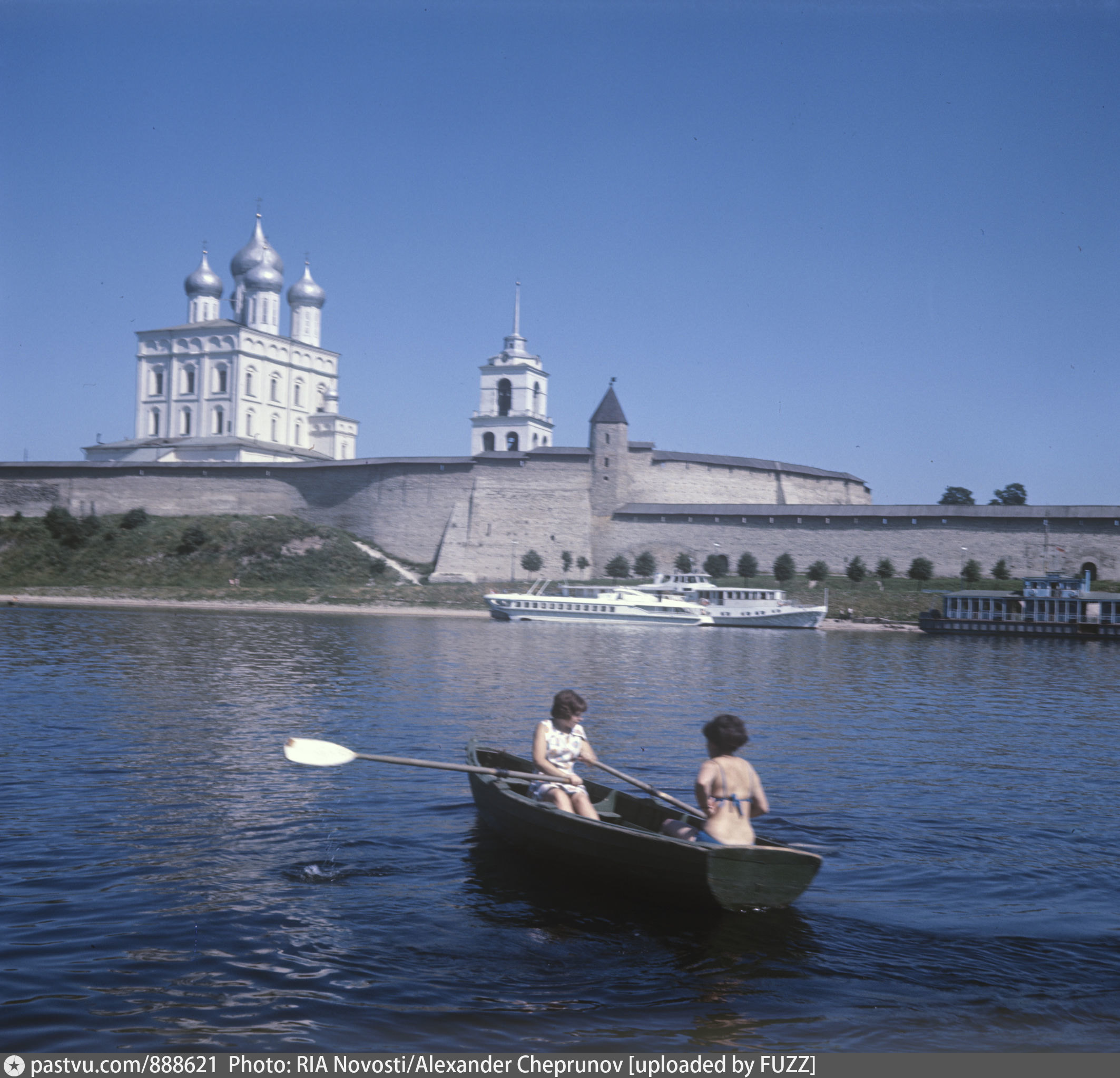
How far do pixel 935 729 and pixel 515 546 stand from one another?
39.5m

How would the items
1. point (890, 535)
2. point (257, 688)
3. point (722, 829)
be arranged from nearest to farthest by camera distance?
point (722, 829) < point (257, 688) < point (890, 535)

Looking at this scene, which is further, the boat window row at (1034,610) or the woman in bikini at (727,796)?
the boat window row at (1034,610)

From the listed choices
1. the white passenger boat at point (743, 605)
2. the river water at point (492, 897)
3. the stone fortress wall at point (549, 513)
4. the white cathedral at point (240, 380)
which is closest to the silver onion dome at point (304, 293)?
the white cathedral at point (240, 380)

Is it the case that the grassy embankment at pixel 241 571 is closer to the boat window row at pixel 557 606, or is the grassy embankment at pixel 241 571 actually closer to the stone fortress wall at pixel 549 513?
the stone fortress wall at pixel 549 513

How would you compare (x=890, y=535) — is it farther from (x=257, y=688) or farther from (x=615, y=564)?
(x=257, y=688)

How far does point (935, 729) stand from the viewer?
14.8 meters

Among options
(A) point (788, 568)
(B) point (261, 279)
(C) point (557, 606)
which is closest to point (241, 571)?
(C) point (557, 606)

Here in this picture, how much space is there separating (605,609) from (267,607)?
44.5 ft

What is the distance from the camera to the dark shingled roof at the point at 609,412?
53.8 metres

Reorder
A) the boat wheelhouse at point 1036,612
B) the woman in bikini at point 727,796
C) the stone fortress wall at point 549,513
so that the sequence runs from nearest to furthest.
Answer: the woman in bikini at point 727,796 < the boat wheelhouse at point 1036,612 < the stone fortress wall at point 549,513

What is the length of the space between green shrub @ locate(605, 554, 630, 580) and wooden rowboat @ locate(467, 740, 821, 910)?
41.7 metres

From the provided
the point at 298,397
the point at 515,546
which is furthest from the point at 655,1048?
the point at 298,397

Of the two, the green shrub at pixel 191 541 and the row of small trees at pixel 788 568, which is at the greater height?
the green shrub at pixel 191 541

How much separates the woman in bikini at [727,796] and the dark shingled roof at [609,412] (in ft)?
156
